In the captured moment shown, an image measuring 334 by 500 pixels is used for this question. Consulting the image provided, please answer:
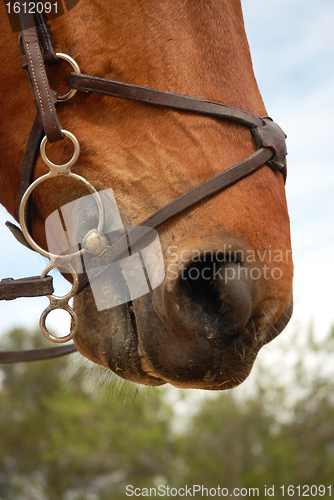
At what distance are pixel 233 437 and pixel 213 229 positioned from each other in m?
21.0

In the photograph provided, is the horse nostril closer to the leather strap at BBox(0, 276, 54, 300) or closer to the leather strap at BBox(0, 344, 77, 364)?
the leather strap at BBox(0, 276, 54, 300)

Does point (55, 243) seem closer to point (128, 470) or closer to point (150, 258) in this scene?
point (150, 258)

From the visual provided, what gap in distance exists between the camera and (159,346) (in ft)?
4.10

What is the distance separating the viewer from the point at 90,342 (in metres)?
1.35

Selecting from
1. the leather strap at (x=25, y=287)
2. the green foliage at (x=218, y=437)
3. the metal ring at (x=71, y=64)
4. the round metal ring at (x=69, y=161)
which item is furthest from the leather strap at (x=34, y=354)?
the green foliage at (x=218, y=437)

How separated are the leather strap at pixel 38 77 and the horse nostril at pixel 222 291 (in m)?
0.56

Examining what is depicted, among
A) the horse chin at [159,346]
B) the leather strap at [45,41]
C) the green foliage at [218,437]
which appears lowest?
the green foliage at [218,437]

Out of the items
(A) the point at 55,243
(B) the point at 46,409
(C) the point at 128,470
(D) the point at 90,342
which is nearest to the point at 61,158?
(A) the point at 55,243

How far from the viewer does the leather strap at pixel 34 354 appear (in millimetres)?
2037

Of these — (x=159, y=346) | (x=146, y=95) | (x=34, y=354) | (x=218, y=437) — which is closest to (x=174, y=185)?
(x=146, y=95)

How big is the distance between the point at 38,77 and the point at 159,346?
0.83 meters

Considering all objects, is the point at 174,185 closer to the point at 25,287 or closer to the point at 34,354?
the point at 25,287

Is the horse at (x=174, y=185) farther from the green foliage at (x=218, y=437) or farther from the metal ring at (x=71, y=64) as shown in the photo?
the green foliage at (x=218, y=437)

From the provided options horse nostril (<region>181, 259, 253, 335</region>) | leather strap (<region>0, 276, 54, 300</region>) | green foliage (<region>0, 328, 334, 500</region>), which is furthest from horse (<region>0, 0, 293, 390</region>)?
green foliage (<region>0, 328, 334, 500</region>)
